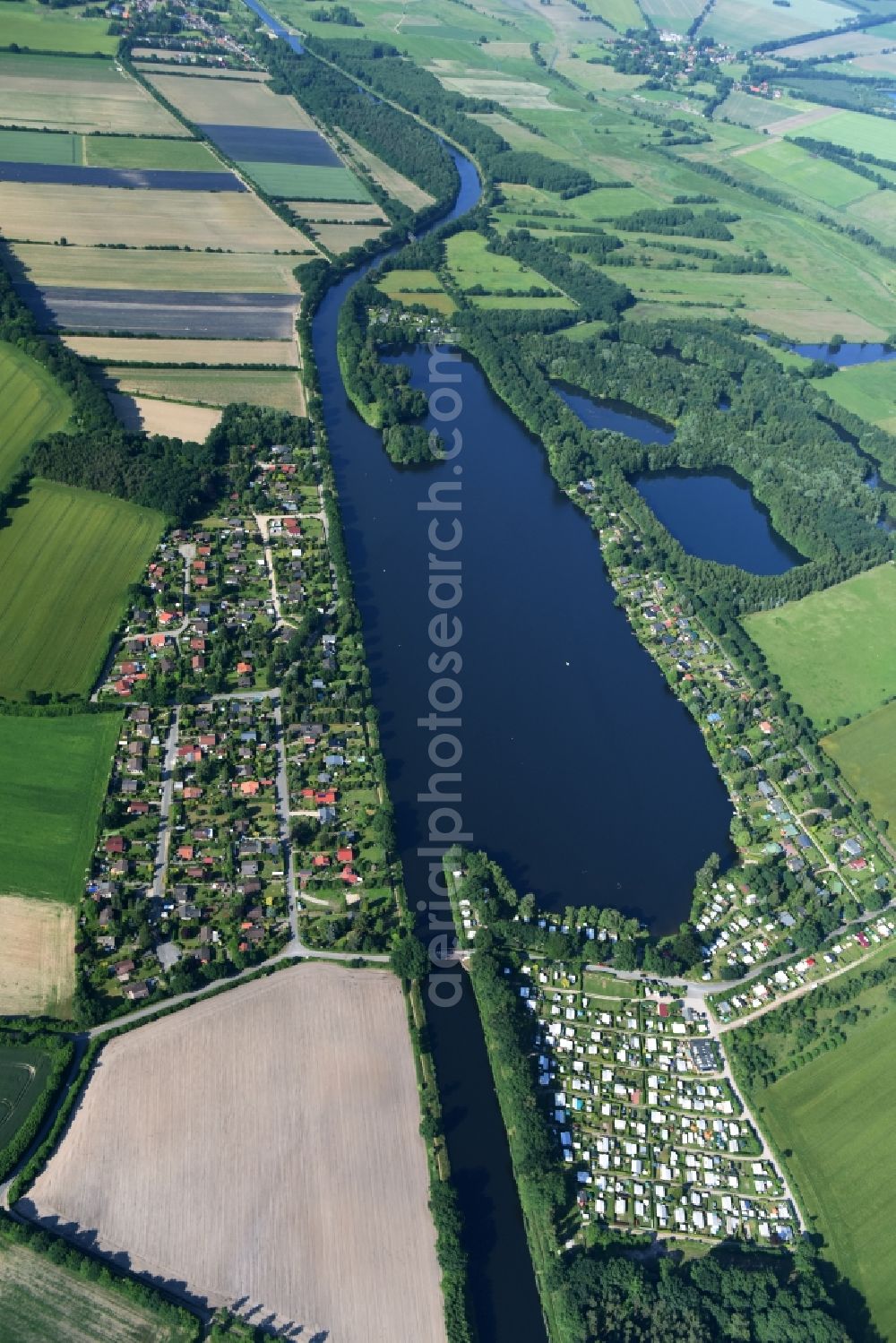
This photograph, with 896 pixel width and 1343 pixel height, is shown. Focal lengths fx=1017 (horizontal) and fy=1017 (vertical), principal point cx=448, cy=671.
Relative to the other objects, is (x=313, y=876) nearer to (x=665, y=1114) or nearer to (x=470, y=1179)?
(x=470, y=1179)

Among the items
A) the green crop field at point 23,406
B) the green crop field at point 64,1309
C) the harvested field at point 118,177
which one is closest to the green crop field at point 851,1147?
the green crop field at point 64,1309

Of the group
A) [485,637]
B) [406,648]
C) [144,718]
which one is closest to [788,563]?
[485,637]

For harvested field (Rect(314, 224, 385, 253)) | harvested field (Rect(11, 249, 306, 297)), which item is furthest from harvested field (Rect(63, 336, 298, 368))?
harvested field (Rect(314, 224, 385, 253))

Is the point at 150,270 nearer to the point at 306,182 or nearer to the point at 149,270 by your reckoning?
the point at 149,270

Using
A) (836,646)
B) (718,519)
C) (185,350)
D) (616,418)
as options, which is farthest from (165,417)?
(836,646)

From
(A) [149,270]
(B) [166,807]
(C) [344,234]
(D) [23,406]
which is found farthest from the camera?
(C) [344,234]

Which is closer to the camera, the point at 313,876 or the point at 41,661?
the point at 313,876
